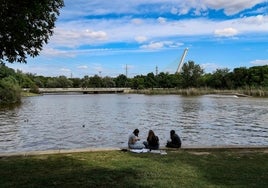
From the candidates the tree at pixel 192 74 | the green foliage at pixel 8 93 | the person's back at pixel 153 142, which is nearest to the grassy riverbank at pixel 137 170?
the person's back at pixel 153 142

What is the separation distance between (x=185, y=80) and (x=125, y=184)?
7408 inches

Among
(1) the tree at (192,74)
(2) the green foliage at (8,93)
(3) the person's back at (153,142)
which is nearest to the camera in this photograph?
(3) the person's back at (153,142)

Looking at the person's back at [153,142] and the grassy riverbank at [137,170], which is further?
the person's back at [153,142]

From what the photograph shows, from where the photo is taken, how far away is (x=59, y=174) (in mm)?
12094

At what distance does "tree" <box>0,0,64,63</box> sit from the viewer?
10094 millimetres

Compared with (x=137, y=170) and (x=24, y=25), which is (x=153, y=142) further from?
(x=24, y=25)

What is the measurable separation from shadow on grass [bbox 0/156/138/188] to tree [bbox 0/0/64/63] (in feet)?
12.6

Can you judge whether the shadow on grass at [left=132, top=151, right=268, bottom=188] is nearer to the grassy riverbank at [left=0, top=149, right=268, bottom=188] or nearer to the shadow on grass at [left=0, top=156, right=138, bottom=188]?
the grassy riverbank at [left=0, top=149, right=268, bottom=188]

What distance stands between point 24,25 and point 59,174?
16.3ft

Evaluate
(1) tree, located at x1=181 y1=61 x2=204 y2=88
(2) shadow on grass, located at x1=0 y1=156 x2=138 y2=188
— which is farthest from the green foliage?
(1) tree, located at x1=181 y1=61 x2=204 y2=88

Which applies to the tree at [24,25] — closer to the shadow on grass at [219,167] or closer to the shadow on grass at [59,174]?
the shadow on grass at [59,174]

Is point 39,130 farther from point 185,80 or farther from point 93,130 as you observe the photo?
point 185,80

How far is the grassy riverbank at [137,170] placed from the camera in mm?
10992

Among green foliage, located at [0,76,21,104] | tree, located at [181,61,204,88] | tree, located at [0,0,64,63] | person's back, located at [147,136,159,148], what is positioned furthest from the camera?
tree, located at [181,61,204,88]
